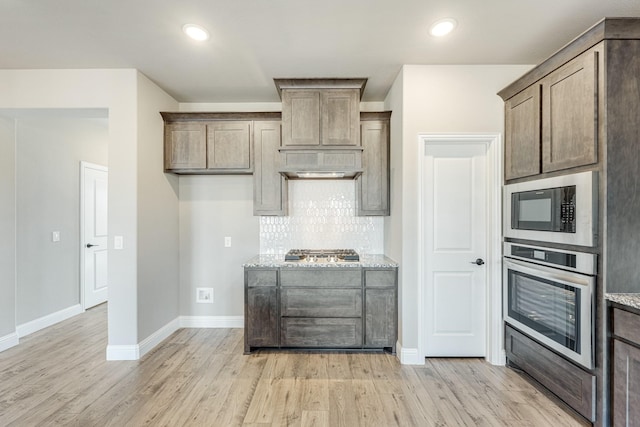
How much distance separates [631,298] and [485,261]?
119cm

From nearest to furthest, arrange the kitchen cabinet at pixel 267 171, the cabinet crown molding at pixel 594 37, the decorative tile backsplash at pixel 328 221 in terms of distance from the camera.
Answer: the cabinet crown molding at pixel 594 37
the kitchen cabinet at pixel 267 171
the decorative tile backsplash at pixel 328 221

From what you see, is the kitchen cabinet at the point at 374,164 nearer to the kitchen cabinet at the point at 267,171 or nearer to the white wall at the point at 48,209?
the kitchen cabinet at the point at 267,171

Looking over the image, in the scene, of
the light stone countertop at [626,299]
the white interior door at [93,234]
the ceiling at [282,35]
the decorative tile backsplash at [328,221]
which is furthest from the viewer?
the white interior door at [93,234]

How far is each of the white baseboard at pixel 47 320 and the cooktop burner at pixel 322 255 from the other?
3.23 meters

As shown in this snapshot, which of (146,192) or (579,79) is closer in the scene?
(579,79)

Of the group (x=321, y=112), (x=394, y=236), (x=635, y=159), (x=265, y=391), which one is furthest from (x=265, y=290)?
(x=635, y=159)

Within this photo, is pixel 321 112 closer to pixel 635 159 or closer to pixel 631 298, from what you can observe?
pixel 635 159

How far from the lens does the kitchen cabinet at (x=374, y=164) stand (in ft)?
10.7

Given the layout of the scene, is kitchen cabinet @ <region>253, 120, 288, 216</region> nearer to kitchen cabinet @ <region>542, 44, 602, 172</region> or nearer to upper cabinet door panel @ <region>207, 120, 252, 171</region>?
upper cabinet door panel @ <region>207, 120, 252, 171</region>

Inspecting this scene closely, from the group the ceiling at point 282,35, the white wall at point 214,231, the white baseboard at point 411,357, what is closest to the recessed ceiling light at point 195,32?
the ceiling at point 282,35

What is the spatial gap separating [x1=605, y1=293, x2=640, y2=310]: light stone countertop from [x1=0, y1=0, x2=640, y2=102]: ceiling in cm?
189

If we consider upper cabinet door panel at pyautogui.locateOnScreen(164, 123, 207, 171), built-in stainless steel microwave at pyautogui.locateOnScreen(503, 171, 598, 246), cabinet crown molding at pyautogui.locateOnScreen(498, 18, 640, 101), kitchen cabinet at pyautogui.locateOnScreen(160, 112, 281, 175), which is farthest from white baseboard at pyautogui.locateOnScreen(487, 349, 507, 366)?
upper cabinet door panel at pyautogui.locateOnScreen(164, 123, 207, 171)

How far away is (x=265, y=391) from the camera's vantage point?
7.81ft

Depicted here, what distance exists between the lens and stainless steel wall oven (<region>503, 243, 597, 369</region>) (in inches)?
75.4
